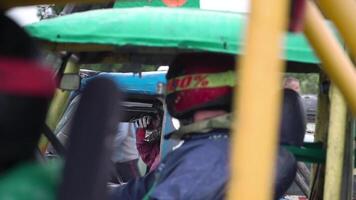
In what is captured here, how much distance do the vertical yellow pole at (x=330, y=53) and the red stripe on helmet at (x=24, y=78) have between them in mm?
579

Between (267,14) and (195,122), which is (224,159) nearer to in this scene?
(195,122)

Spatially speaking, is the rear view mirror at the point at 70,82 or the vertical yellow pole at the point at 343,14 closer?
the vertical yellow pole at the point at 343,14

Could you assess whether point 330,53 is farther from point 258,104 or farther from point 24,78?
point 24,78

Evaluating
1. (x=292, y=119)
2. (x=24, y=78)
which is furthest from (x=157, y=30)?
(x=24, y=78)

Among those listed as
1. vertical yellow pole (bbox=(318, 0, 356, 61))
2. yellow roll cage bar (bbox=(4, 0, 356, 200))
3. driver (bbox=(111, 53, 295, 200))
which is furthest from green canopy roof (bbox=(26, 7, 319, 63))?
yellow roll cage bar (bbox=(4, 0, 356, 200))

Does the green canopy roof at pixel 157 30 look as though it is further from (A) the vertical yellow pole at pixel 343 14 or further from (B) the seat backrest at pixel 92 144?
(B) the seat backrest at pixel 92 144

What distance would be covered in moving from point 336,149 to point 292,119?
193 millimetres

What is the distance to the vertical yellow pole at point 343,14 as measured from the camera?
1511 mm

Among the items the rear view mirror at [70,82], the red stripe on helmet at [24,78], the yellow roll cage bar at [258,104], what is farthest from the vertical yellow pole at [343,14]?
the rear view mirror at [70,82]

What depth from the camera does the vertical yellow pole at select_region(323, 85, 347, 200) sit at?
2.68 meters

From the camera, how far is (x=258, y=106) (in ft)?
4.01

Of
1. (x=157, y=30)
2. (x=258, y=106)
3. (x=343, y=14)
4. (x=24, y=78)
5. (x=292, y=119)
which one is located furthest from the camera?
(x=292, y=119)

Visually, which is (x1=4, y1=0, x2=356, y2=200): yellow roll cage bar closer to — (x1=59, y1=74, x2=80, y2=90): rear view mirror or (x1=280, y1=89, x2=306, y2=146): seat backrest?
(x1=280, y1=89, x2=306, y2=146): seat backrest

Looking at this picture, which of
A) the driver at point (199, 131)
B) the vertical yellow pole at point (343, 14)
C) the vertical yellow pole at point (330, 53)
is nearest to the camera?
the vertical yellow pole at point (343, 14)
